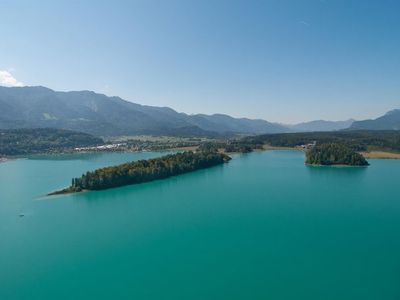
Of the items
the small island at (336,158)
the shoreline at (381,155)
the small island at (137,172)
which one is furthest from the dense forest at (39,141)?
the shoreline at (381,155)

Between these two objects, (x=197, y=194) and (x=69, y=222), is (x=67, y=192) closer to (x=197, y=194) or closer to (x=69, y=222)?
(x=69, y=222)

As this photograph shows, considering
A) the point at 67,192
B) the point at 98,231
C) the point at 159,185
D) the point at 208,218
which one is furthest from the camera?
the point at 159,185

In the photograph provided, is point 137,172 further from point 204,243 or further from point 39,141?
point 39,141

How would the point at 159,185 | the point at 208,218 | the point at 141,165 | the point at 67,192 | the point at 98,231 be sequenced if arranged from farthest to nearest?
the point at 141,165
the point at 159,185
the point at 67,192
the point at 208,218
the point at 98,231

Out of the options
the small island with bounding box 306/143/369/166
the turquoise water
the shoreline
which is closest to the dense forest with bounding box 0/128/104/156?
the turquoise water

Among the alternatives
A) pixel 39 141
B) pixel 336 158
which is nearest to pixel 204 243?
pixel 336 158

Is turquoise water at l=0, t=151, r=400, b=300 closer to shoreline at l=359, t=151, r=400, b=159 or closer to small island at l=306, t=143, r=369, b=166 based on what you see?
small island at l=306, t=143, r=369, b=166

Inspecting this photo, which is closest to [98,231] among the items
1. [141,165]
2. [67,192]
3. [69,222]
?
[69,222]

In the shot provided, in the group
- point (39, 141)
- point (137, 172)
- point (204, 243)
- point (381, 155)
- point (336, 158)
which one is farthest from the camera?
point (39, 141)
